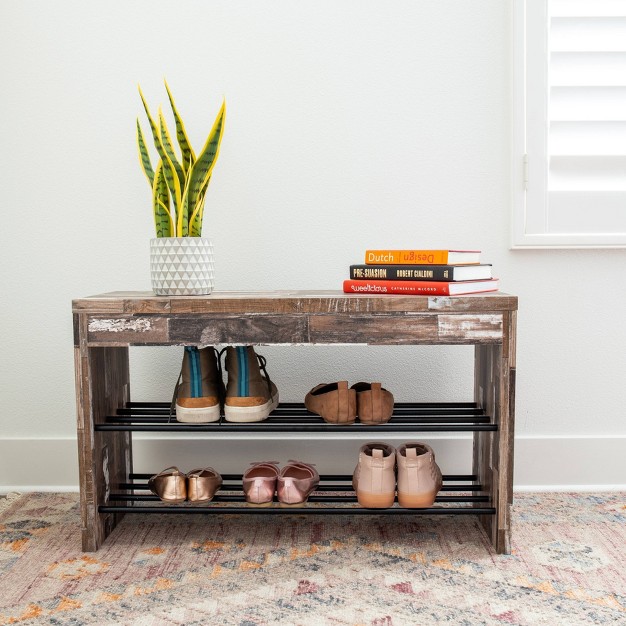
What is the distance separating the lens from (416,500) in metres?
1.51

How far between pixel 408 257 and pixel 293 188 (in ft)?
1.78

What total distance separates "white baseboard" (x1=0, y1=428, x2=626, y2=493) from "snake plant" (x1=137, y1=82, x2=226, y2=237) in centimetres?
71

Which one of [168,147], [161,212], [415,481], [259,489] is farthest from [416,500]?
[168,147]

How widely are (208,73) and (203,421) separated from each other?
3.30 feet

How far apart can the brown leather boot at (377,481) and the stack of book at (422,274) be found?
1.27 ft

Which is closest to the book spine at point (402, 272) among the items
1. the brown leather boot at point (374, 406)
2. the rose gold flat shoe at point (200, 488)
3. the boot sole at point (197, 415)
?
the brown leather boot at point (374, 406)

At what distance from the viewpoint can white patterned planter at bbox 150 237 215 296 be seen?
1538 mm

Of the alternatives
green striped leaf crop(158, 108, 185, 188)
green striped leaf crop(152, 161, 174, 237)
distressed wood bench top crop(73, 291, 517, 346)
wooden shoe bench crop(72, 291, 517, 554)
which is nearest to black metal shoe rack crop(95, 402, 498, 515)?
wooden shoe bench crop(72, 291, 517, 554)

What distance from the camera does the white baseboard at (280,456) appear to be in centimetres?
196

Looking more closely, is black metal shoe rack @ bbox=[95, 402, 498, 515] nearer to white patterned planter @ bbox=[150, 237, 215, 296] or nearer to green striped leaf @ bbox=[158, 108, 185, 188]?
white patterned planter @ bbox=[150, 237, 215, 296]

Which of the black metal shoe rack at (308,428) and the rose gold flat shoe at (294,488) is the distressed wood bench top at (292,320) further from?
the rose gold flat shoe at (294,488)

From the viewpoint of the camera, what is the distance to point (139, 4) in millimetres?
1883

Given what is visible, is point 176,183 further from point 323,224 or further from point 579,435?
point 579,435

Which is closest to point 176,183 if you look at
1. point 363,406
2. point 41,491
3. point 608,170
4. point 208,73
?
point 208,73
